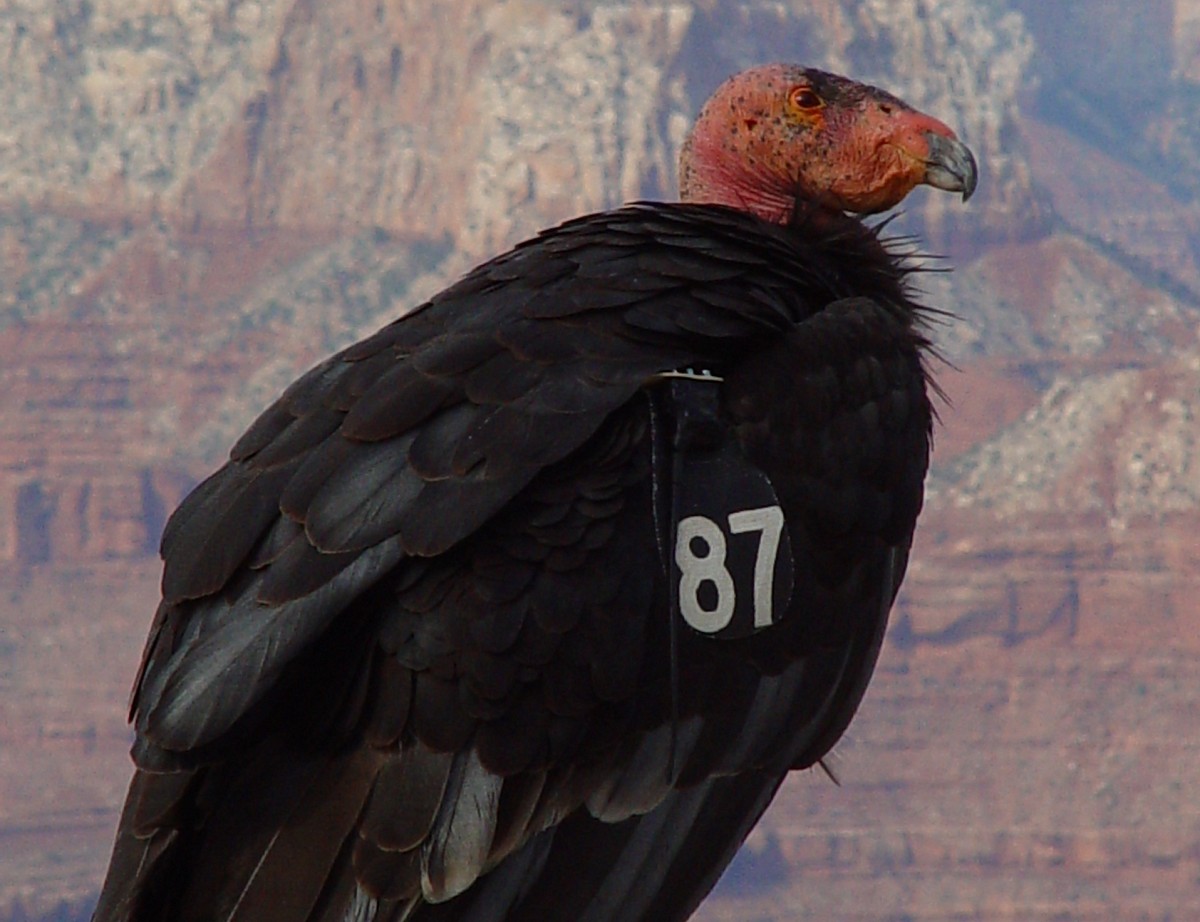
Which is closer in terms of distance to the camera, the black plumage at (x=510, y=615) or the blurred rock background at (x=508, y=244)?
the black plumage at (x=510, y=615)

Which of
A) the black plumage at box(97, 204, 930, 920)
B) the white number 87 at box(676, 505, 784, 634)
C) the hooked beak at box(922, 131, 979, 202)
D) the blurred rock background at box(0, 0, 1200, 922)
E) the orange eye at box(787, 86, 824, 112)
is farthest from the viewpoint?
the blurred rock background at box(0, 0, 1200, 922)

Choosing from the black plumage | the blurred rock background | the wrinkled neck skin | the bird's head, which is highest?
the bird's head

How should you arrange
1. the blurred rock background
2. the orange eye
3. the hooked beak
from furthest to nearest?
1. the blurred rock background
2. the orange eye
3. the hooked beak

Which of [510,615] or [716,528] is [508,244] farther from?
[510,615]

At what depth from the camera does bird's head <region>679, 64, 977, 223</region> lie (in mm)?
5926

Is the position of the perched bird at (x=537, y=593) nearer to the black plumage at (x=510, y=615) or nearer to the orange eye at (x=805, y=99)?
the black plumage at (x=510, y=615)

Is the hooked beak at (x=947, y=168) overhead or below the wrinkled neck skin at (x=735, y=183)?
overhead

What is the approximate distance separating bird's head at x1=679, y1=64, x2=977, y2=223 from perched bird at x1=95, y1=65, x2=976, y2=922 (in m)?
0.75

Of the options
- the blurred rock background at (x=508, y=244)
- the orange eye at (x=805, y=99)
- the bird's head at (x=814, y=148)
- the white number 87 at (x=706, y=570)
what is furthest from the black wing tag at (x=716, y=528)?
the blurred rock background at (x=508, y=244)

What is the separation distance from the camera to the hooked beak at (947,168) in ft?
19.3

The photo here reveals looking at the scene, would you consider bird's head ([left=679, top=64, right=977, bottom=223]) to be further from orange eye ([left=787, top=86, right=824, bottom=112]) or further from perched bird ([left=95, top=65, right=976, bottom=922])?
perched bird ([left=95, top=65, right=976, bottom=922])

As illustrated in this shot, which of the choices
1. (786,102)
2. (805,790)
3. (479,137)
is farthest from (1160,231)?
(786,102)

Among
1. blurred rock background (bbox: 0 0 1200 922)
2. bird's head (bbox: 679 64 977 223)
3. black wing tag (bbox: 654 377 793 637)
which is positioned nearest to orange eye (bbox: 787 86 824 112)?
bird's head (bbox: 679 64 977 223)

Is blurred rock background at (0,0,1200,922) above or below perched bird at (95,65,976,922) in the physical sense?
below
